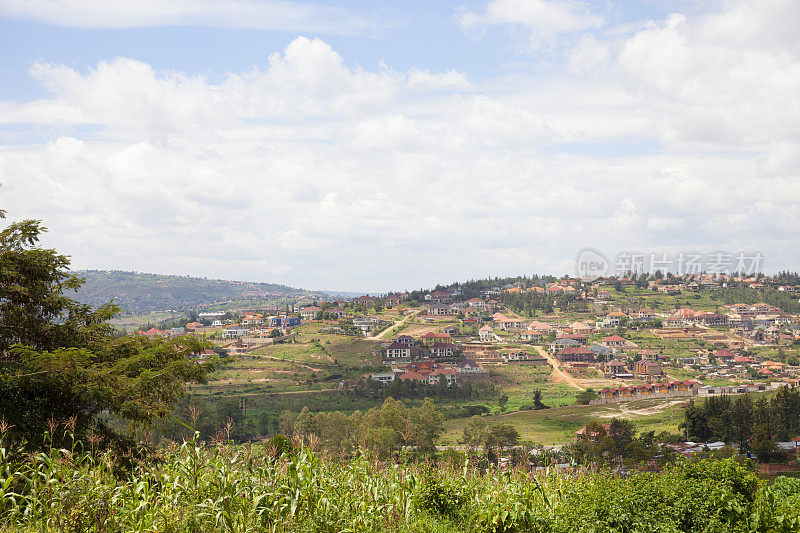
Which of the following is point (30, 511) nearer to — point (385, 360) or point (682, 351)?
point (385, 360)

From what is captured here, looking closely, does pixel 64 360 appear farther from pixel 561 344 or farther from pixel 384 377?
pixel 561 344

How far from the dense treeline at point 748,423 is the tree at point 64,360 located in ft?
106

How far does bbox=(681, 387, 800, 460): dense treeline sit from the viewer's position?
30.7 m

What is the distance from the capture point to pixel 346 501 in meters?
4.77

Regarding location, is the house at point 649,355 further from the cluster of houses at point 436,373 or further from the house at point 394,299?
the house at point 394,299

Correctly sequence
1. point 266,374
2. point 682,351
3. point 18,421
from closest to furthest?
point 18,421, point 266,374, point 682,351

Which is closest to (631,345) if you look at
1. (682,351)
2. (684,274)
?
(682,351)

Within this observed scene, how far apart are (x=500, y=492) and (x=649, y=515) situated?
134 centimetres

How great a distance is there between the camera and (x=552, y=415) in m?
44.1

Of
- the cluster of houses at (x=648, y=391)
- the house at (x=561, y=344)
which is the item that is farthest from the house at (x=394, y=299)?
the cluster of houses at (x=648, y=391)

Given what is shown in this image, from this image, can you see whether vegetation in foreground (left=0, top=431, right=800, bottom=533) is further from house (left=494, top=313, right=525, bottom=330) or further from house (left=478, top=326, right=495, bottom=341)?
house (left=494, top=313, right=525, bottom=330)

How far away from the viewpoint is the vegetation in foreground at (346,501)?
14.1ft

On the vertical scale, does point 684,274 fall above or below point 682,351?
above

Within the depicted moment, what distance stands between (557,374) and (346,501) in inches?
2512
